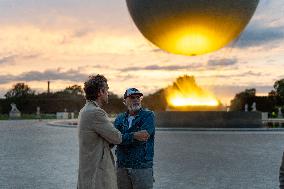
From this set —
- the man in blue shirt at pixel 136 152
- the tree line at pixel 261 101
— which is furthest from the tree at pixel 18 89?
the man in blue shirt at pixel 136 152

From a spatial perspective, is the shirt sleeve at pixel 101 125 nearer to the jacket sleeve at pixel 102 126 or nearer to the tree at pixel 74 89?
the jacket sleeve at pixel 102 126

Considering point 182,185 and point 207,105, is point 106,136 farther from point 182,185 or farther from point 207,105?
point 207,105

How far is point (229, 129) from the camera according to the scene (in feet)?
81.5

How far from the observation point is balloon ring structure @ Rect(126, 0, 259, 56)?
874 inches

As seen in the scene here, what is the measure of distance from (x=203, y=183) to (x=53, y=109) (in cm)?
5588

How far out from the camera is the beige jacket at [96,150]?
12.7 feet

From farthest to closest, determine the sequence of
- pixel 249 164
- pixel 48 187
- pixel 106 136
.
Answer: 1. pixel 249 164
2. pixel 48 187
3. pixel 106 136

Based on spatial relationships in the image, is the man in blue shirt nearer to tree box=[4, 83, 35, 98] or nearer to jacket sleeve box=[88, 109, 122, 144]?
jacket sleeve box=[88, 109, 122, 144]

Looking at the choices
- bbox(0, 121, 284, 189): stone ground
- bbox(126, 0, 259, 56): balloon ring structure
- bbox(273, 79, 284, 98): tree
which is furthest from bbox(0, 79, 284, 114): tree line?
bbox(0, 121, 284, 189): stone ground

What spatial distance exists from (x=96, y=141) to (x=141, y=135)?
1.78 ft

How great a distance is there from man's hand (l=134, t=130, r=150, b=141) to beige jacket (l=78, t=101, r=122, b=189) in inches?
13.3

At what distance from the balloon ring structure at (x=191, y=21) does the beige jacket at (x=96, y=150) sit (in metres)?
18.6

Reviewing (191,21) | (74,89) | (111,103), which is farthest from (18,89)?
(191,21)

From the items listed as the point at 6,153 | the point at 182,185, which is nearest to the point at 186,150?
the point at 6,153
